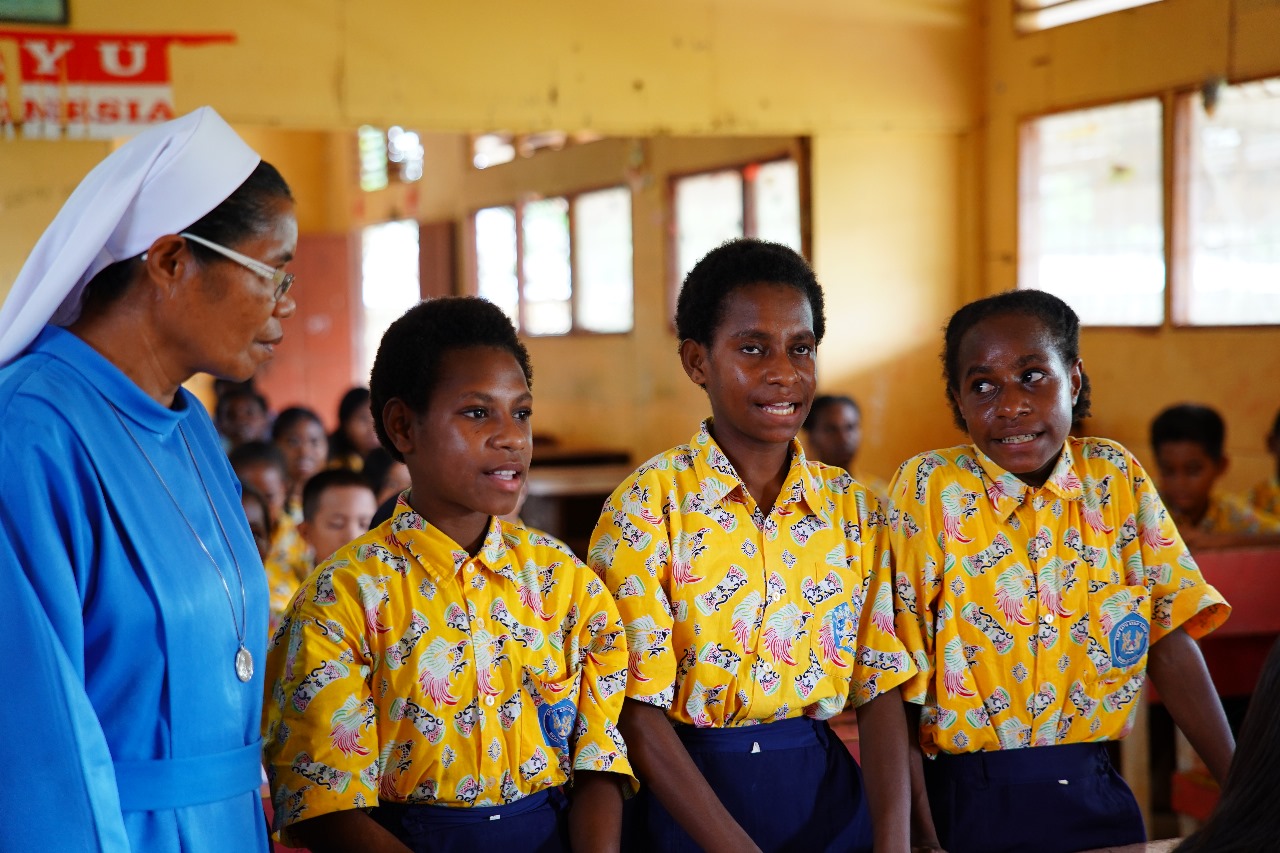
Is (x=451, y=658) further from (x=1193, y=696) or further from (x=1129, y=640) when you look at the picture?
(x=1193, y=696)

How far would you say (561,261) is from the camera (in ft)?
33.0

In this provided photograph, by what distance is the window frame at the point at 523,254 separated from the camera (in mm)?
9094

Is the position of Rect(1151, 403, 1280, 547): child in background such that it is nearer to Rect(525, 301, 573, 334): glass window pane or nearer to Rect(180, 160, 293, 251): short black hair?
Rect(180, 160, 293, 251): short black hair

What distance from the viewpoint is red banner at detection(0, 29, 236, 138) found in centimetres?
536

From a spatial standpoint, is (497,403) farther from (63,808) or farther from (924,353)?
(924,353)

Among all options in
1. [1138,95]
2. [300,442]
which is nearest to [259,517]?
[300,442]

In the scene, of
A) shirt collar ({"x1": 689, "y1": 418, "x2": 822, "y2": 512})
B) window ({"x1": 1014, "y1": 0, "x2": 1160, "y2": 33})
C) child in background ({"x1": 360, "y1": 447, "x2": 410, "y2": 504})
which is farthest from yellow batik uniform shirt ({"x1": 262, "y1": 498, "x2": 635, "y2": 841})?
window ({"x1": 1014, "y1": 0, "x2": 1160, "y2": 33})

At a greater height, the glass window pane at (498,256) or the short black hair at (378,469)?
the glass window pane at (498,256)

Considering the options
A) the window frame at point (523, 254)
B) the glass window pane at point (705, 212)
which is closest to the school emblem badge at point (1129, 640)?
the glass window pane at point (705, 212)

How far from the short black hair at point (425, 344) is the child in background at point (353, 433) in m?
3.93

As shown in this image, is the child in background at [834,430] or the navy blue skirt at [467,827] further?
the child in background at [834,430]

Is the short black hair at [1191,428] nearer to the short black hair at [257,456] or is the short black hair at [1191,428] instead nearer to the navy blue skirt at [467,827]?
the short black hair at [257,456]

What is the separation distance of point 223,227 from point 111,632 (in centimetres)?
47

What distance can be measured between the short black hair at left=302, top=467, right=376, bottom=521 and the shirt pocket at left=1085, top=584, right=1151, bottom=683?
2.50 metres
